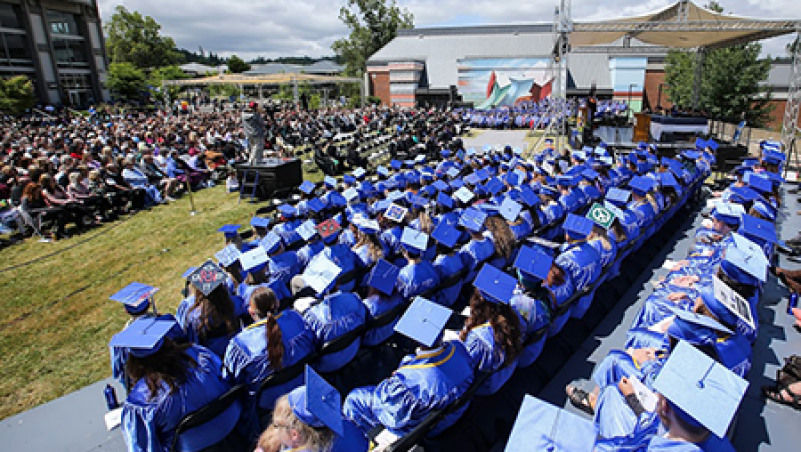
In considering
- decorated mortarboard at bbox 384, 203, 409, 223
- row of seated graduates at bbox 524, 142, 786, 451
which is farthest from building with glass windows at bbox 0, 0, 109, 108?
row of seated graduates at bbox 524, 142, 786, 451

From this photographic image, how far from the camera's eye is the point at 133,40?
213ft

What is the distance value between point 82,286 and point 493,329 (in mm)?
6988

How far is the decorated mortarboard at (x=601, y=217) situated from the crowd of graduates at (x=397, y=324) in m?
0.02

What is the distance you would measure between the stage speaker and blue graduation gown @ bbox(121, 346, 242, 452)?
891 centimetres

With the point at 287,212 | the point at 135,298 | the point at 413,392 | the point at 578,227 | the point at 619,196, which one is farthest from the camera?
the point at 287,212

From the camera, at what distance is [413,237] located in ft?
14.5

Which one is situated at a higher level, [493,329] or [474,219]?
[474,219]

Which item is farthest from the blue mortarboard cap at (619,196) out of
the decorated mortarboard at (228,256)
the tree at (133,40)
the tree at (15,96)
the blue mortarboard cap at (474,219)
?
the tree at (133,40)

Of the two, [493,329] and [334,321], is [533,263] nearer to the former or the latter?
[493,329]

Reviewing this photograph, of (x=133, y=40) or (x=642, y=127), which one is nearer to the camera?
(x=642, y=127)

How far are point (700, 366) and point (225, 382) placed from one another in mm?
2971

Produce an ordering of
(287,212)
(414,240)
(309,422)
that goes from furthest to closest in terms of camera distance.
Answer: (287,212), (414,240), (309,422)

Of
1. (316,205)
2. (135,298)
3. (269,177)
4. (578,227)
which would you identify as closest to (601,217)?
(578,227)

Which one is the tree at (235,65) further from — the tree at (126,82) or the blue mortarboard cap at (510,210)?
the blue mortarboard cap at (510,210)
